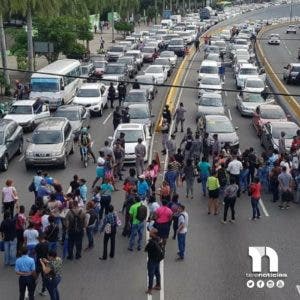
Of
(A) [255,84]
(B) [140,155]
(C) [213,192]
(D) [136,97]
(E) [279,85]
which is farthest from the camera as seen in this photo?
(E) [279,85]

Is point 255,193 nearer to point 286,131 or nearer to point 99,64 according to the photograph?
point 286,131

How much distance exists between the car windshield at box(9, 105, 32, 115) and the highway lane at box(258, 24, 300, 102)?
56.3 feet

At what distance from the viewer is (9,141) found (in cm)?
2586

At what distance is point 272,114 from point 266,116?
12.2 inches

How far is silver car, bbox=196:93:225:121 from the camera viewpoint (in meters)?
33.5

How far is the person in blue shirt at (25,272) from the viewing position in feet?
43.3

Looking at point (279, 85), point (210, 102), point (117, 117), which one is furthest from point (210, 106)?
point (279, 85)

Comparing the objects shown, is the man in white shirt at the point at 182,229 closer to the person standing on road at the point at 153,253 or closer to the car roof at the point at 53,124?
the person standing on road at the point at 153,253

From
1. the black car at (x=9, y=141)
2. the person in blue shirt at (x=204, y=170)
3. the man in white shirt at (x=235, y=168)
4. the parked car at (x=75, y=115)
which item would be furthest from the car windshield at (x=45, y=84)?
the man in white shirt at (x=235, y=168)

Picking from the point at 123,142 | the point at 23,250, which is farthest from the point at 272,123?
the point at 23,250

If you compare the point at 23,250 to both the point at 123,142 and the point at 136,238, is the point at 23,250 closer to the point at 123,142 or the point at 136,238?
the point at 136,238

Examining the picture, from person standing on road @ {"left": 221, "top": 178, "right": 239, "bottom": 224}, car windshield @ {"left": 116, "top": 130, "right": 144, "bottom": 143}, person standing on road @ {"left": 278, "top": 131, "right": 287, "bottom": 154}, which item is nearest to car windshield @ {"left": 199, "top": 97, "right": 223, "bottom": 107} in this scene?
car windshield @ {"left": 116, "top": 130, "right": 144, "bottom": 143}

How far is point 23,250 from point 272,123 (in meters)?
16.5

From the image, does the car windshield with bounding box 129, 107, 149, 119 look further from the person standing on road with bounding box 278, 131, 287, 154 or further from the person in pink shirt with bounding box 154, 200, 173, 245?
the person in pink shirt with bounding box 154, 200, 173, 245
